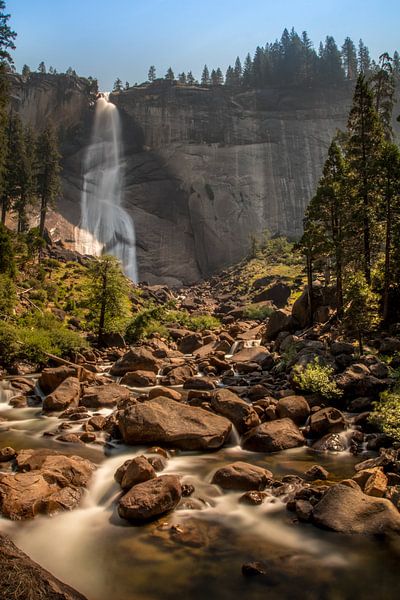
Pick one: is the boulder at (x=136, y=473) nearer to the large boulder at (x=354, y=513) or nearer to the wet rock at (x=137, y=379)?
the large boulder at (x=354, y=513)

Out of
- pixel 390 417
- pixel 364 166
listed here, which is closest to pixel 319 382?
pixel 390 417

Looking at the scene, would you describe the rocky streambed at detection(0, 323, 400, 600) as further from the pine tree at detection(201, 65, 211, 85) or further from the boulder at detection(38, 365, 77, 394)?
the pine tree at detection(201, 65, 211, 85)

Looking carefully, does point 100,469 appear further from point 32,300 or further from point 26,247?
A: point 26,247

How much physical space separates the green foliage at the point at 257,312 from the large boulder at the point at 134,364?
20.3m

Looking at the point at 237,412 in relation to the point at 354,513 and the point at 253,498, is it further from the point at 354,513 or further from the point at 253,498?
the point at 354,513

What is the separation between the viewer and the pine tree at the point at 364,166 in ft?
84.4

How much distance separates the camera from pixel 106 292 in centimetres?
3027

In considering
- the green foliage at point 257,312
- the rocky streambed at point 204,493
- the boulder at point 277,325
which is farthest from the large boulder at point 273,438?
the green foliage at point 257,312

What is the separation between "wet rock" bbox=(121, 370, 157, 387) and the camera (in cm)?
2139

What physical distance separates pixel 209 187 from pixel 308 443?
83045 mm

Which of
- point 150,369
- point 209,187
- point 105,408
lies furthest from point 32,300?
point 209,187

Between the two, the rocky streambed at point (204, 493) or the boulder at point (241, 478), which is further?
the boulder at point (241, 478)

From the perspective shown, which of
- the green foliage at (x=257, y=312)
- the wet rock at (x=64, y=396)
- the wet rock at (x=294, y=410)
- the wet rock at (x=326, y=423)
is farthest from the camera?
the green foliage at (x=257, y=312)

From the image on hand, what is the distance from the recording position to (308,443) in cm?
1361
